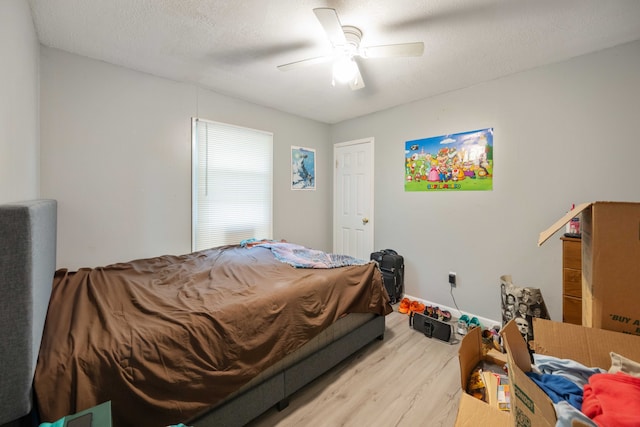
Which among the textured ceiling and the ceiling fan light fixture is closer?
the textured ceiling

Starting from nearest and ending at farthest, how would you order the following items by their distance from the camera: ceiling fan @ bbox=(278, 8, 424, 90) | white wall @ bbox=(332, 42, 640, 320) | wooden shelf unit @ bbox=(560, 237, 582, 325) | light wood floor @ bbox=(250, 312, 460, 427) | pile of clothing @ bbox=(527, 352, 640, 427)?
pile of clothing @ bbox=(527, 352, 640, 427), light wood floor @ bbox=(250, 312, 460, 427), ceiling fan @ bbox=(278, 8, 424, 90), wooden shelf unit @ bbox=(560, 237, 582, 325), white wall @ bbox=(332, 42, 640, 320)

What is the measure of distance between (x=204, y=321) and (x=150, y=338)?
0.77 feet

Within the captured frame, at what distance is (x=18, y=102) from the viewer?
1.45 metres

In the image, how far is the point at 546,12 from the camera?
1.68 m

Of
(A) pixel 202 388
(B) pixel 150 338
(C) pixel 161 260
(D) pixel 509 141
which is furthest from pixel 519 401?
(C) pixel 161 260

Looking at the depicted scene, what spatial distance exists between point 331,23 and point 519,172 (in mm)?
2187

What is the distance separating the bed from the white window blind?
0.80 m

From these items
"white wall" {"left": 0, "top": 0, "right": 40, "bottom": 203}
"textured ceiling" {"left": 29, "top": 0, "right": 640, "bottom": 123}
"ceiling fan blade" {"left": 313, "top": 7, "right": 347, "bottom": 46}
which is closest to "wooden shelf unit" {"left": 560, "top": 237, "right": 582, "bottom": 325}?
"textured ceiling" {"left": 29, "top": 0, "right": 640, "bottom": 123}

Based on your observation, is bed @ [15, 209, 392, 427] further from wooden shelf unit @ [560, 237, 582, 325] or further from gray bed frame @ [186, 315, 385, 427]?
wooden shelf unit @ [560, 237, 582, 325]

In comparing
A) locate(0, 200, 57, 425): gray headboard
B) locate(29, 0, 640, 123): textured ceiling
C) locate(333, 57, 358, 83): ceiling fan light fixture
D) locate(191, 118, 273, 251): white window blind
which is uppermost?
locate(29, 0, 640, 123): textured ceiling

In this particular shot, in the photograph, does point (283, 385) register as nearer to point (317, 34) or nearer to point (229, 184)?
point (229, 184)

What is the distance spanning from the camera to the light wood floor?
61.5 inches

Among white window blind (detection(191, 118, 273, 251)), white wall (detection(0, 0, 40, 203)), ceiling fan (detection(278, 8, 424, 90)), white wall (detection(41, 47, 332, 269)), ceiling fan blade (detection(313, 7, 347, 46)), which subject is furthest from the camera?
white window blind (detection(191, 118, 273, 251))

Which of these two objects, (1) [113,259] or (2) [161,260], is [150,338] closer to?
(2) [161,260]
